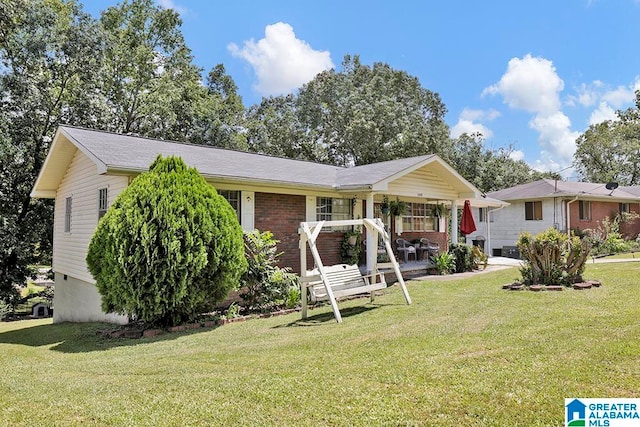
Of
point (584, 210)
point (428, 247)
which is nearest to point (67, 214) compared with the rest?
point (428, 247)

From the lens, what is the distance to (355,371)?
4.46 m

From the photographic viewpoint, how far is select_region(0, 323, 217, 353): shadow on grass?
7.57m

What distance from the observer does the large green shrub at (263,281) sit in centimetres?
953

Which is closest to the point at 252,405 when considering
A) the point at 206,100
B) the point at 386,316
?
the point at 386,316

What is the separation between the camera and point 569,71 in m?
24.5

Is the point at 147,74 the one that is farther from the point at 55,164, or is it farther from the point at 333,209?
the point at 333,209

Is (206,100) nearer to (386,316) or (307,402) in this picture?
(386,316)

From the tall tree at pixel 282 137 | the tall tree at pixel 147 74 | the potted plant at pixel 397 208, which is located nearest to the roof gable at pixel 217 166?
the potted plant at pixel 397 208

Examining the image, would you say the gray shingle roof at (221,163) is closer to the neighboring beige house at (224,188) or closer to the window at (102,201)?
the neighboring beige house at (224,188)

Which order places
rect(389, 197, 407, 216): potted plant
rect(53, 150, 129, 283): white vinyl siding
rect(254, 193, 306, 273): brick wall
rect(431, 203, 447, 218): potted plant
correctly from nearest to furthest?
rect(53, 150, 129, 283): white vinyl siding < rect(254, 193, 306, 273): brick wall < rect(389, 197, 407, 216): potted plant < rect(431, 203, 447, 218): potted plant

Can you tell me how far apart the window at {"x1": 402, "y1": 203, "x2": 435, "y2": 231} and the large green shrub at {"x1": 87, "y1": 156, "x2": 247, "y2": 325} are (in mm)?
9112

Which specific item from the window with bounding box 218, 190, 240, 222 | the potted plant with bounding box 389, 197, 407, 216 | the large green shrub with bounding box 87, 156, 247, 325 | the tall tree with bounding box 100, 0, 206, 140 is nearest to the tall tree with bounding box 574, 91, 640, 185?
the potted plant with bounding box 389, 197, 407, 216

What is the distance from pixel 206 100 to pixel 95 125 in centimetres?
808

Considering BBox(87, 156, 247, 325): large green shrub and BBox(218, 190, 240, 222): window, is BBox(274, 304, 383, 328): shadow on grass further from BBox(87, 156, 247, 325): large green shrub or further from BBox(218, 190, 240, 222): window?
BBox(218, 190, 240, 222): window
